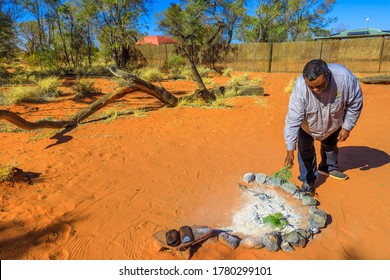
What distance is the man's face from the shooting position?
2.51 metres

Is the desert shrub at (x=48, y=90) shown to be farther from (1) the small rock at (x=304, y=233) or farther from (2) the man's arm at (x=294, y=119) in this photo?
(1) the small rock at (x=304, y=233)

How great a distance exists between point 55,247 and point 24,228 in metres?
0.50

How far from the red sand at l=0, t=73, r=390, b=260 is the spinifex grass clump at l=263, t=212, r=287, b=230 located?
0.33 meters

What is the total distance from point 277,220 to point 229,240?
1.95ft

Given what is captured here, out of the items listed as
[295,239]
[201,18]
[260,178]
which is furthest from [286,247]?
[201,18]

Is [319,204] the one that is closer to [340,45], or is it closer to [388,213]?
[388,213]

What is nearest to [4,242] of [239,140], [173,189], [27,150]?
[173,189]

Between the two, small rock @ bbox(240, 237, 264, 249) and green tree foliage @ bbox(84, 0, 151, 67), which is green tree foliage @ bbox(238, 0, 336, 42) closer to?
green tree foliage @ bbox(84, 0, 151, 67)

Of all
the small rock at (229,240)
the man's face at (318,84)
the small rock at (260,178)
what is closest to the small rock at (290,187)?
the small rock at (260,178)

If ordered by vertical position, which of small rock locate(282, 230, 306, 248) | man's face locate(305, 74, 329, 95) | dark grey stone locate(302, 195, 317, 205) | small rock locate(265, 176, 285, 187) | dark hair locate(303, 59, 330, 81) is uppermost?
dark hair locate(303, 59, 330, 81)

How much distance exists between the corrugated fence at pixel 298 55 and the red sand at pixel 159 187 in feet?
26.7

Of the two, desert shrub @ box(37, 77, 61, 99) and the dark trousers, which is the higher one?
desert shrub @ box(37, 77, 61, 99)

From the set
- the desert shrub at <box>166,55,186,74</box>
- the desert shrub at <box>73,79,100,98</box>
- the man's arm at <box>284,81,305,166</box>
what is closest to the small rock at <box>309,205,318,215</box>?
the man's arm at <box>284,81,305,166</box>

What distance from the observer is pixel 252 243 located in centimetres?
250
